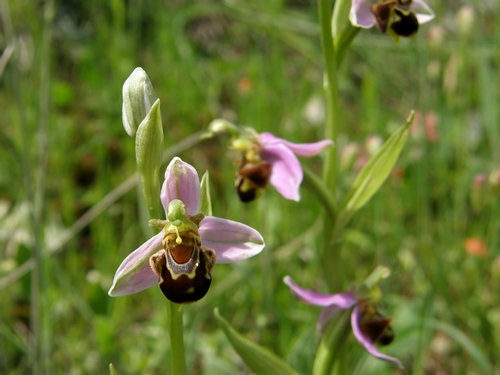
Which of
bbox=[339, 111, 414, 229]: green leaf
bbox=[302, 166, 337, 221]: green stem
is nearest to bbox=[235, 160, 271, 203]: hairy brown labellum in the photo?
bbox=[302, 166, 337, 221]: green stem

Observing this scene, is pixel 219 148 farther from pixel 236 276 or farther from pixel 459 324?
pixel 459 324

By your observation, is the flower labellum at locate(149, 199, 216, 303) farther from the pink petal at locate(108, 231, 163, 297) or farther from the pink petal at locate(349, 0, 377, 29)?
the pink petal at locate(349, 0, 377, 29)

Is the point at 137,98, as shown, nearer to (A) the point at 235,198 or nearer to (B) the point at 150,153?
(B) the point at 150,153

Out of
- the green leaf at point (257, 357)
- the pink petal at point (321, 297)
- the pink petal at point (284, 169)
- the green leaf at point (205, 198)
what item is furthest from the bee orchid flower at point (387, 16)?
the green leaf at point (257, 357)

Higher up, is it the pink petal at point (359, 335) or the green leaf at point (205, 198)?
the green leaf at point (205, 198)

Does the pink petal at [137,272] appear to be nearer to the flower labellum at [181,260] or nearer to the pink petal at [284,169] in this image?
the flower labellum at [181,260]

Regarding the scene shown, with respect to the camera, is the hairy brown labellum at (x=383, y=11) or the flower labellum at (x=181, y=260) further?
the hairy brown labellum at (x=383, y=11)
